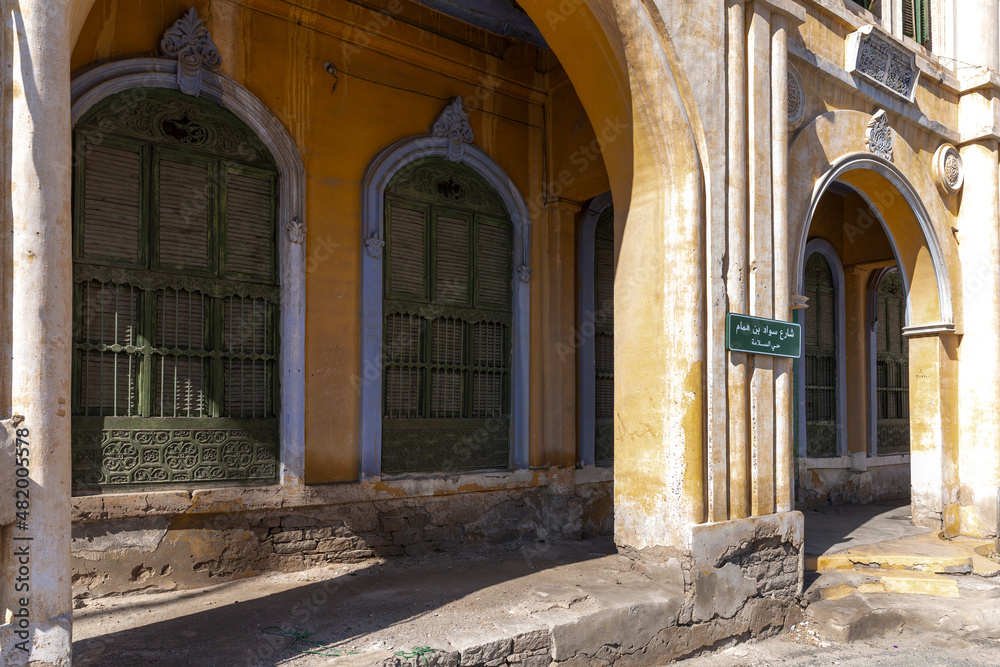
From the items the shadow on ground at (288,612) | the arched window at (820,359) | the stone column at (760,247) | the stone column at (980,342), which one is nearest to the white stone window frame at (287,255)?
the shadow on ground at (288,612)

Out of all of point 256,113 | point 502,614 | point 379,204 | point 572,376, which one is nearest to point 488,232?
point 379,204

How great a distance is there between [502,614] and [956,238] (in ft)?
21.2

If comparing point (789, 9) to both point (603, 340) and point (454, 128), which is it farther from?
point (603, 340)

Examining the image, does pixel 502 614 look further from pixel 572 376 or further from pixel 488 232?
pixel 488 232

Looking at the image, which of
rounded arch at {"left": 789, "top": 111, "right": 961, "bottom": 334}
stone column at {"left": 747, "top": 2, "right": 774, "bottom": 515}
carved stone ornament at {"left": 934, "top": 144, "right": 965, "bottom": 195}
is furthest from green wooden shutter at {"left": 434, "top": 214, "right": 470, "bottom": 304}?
carved stone ornament at {"left": 934, "top": 144, "right": 965, "bottom": 195}

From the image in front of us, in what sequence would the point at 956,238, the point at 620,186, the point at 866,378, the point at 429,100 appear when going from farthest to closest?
the point at 866,378, the point at 956,238, the point at 429,100, the point at 620,186

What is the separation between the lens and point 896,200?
7.33 m

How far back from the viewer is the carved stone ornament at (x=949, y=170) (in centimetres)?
748

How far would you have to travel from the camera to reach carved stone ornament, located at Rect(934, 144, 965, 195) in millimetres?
7484

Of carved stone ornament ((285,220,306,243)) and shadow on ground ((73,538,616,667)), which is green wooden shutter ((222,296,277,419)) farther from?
shadow on ground ((73,538,616,667))

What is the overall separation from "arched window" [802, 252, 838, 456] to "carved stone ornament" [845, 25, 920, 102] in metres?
3.49

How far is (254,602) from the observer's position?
186 inches

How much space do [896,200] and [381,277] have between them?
5.17m

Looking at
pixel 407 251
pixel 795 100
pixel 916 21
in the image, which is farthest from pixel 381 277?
pixel 916 21
